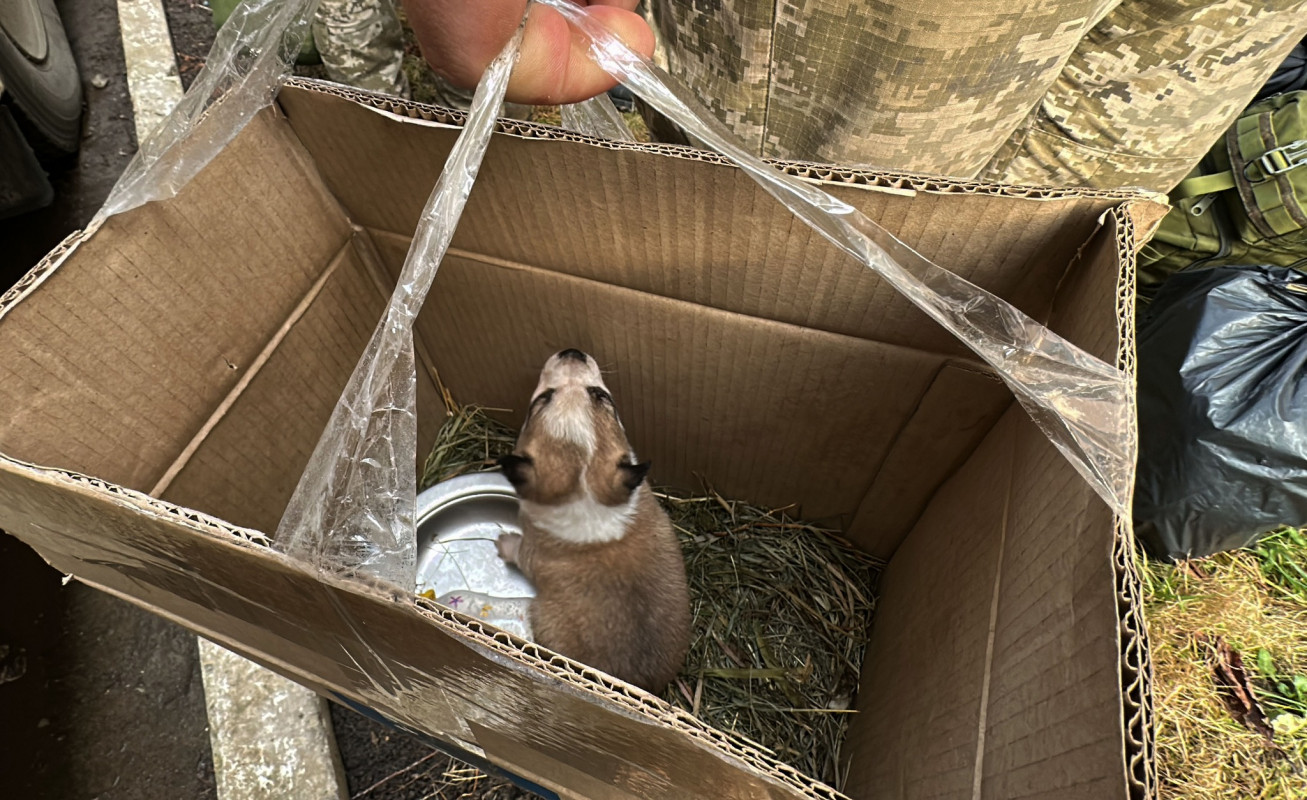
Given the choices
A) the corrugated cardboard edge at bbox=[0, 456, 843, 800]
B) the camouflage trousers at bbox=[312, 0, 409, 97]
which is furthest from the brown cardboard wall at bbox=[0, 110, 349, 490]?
the camouflage trousers at bbox=[312, 0, 409, 97]

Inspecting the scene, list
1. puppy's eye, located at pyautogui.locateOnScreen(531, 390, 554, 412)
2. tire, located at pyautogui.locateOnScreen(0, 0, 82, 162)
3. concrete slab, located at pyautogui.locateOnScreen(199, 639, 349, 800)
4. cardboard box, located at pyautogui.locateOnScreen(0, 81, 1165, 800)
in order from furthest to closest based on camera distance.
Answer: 1. tire, located at pyautogui.locateOnScreen(0, 0, 82, 162)
2. concrete slab, located at pyautogui.locateOnScreen(199, 639, 349, 800)
3. puppy's eye, located at pyautogui.locateOnScreen(531, 390, 554, 412)
4. cardboard box, located at pyautogui.locateOnScreen(0, 81, 1165, 800)

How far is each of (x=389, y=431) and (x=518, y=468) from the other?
24.4 inches

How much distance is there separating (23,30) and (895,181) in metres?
3.79

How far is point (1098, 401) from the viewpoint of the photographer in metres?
1.06

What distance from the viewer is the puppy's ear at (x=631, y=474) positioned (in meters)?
1.84

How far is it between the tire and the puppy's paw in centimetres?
270

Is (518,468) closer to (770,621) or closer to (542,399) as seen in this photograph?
(542,399)

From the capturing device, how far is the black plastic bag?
70.5 inches

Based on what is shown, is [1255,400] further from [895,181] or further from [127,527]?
[127,527]

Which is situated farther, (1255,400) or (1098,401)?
(1255,400)

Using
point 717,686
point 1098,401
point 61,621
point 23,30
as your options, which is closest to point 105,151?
point 23,30

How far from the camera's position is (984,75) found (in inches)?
59.6

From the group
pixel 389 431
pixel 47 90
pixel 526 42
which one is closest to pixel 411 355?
pixel 389 431

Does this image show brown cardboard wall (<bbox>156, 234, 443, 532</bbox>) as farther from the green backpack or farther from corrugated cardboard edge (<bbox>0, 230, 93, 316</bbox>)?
the green backpack
